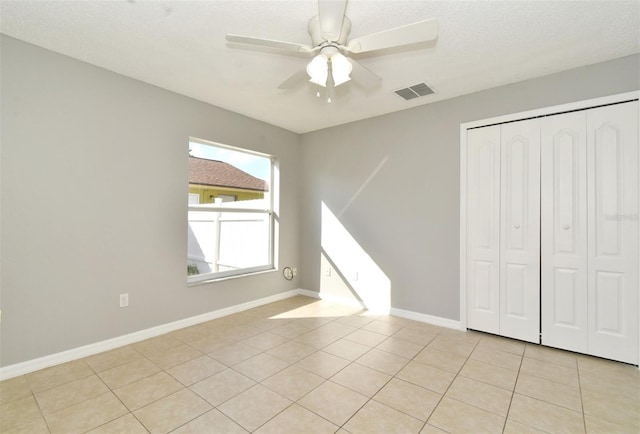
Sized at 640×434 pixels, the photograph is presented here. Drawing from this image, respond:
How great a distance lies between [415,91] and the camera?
327 cm

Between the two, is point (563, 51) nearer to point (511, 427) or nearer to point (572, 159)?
point (572, 159)

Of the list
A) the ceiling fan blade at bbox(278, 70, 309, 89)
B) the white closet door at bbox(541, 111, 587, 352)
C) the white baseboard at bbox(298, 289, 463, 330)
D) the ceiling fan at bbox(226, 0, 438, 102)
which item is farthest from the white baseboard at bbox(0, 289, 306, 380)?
the white closet door at bbox(541, 111, 587, 352)

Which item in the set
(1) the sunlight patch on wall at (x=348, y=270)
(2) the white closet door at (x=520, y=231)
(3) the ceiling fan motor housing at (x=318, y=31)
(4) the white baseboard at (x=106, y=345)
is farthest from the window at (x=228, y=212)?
(2) the white closet door at (x=520, y=231)

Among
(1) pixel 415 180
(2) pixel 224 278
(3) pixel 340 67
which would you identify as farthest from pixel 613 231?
(2) pixel 224 278

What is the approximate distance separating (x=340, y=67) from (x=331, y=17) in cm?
34

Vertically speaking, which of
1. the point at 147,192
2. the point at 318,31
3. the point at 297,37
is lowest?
the point at 147,192

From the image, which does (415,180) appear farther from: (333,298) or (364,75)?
(333,298)

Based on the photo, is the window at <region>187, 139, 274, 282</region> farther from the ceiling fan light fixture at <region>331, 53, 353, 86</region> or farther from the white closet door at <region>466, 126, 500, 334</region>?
the white closet door at <region>466, 126, 500, 334</region>

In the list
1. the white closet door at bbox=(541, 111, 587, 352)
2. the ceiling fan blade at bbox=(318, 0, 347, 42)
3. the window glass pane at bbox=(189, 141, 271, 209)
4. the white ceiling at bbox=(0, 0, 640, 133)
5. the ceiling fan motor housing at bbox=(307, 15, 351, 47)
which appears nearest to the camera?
the ceiling fan blade at bbox=(318, 0, 347, 42)

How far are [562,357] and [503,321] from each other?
531 mm

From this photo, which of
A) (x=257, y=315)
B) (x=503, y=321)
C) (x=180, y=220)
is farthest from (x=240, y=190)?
(x=503, y=321)

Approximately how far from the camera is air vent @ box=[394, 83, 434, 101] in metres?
3.15

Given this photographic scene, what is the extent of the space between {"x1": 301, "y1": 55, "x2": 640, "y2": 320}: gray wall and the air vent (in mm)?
340

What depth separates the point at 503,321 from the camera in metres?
3.14
